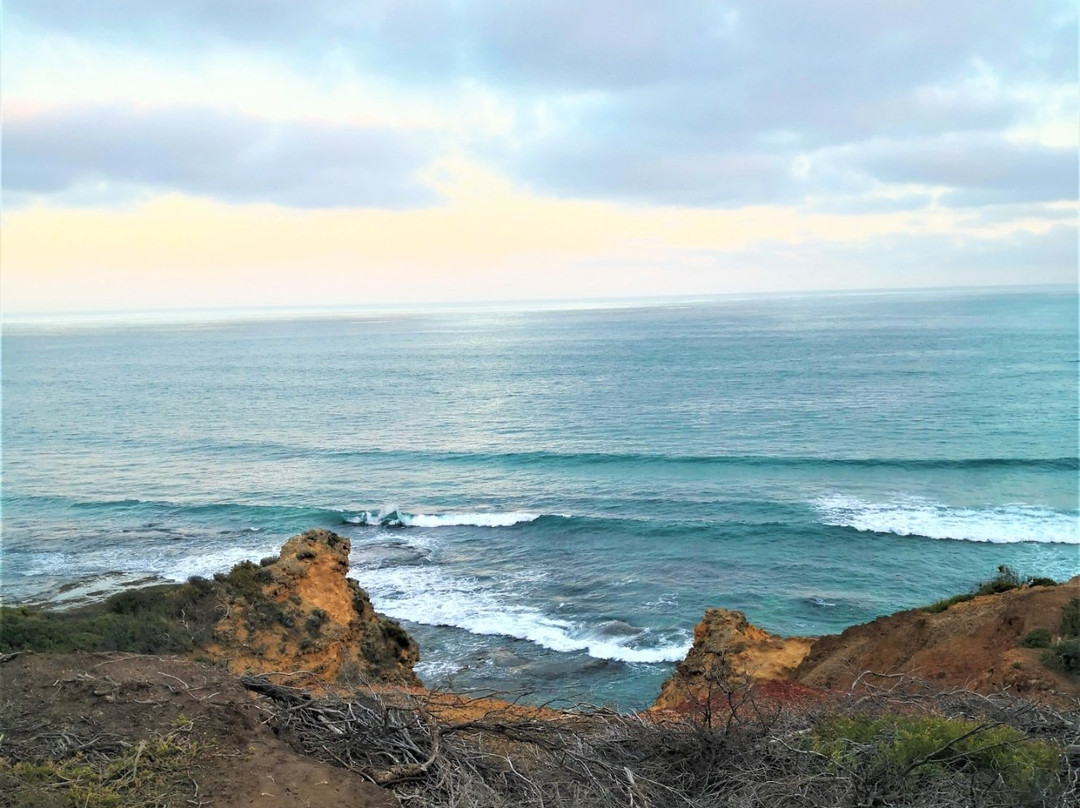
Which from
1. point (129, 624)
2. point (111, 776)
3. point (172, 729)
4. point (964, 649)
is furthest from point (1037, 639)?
point (129, 624)

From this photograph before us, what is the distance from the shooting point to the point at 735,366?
75.1 m

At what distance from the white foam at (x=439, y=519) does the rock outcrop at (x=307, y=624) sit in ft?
40.7

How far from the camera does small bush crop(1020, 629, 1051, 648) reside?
12422 millimetres

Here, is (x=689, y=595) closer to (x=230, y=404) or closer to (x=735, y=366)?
(x=230, y=404)

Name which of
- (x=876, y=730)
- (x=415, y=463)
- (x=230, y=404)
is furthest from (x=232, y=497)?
(x=876, y=730)

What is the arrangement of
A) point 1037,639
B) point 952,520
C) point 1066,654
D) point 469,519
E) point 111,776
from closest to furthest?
point 111,776 → point 1066,654 → point 1037,639 → point 952,520 → point 469,519

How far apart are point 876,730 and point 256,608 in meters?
13.5

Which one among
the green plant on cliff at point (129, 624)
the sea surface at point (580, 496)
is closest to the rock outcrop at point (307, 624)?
the green plant on cliff at point (129, 624)

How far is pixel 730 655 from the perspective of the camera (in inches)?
616

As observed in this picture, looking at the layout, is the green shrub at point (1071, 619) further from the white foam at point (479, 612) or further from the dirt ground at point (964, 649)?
the white foam at point (479, 612)

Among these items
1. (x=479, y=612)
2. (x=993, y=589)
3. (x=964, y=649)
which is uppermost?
(x=964, y=649)

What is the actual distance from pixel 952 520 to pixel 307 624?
25.5 m

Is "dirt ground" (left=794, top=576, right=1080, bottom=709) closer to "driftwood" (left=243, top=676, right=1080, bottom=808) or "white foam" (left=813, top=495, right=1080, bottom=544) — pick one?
"driftwood" (left=243, top=676, right=1080, bottom=808)

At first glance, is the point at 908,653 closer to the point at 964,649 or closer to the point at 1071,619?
the point at 964,649
